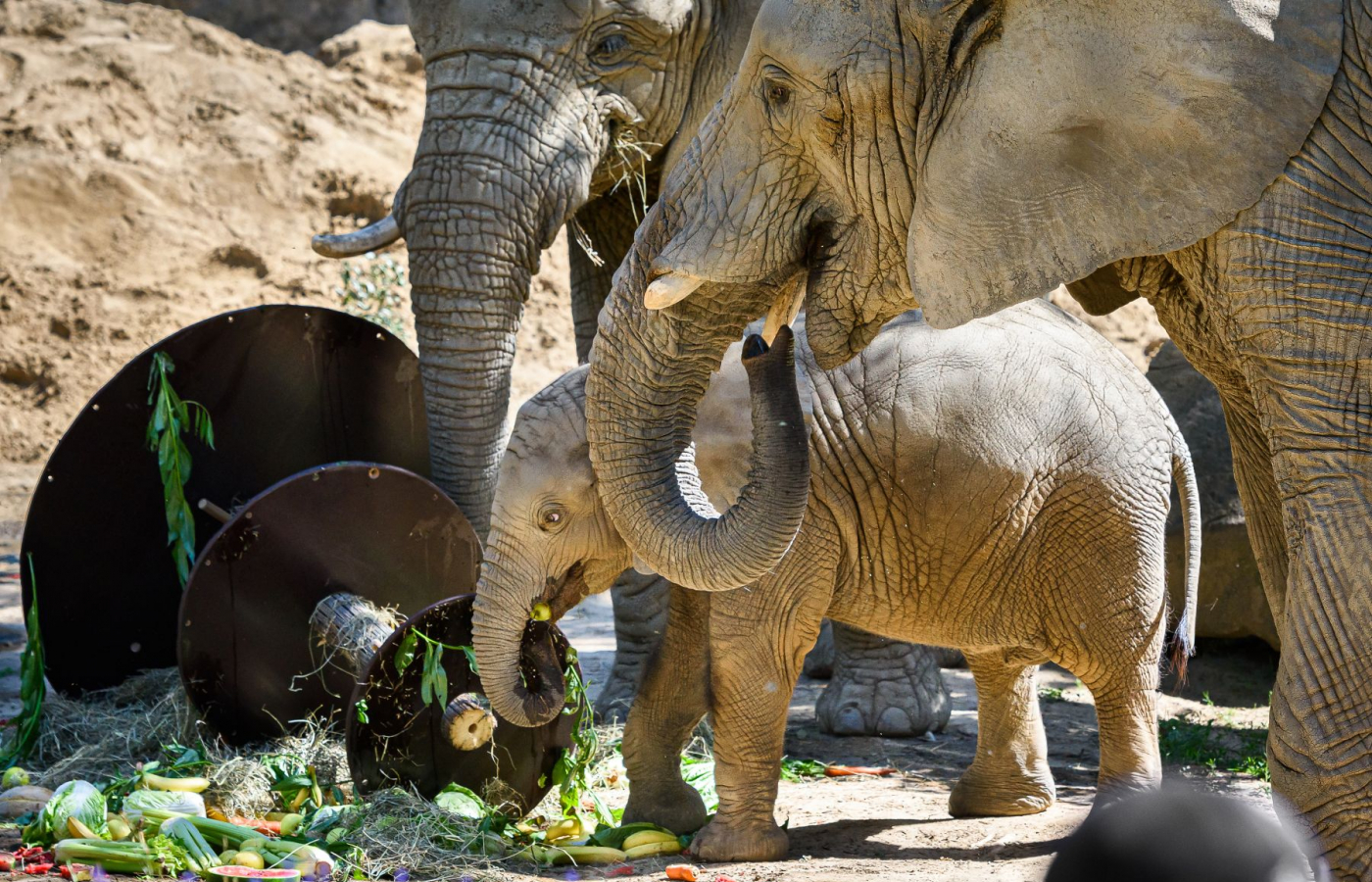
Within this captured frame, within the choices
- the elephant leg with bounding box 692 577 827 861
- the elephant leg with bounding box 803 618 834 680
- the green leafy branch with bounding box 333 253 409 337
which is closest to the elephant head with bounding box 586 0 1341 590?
the elephant leg with bounding box 692 577 827 861

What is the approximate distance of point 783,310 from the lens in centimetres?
349

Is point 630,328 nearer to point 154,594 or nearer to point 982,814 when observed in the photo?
point 982,814

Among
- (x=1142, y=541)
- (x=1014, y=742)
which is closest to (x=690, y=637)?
(x=1014, y=742)

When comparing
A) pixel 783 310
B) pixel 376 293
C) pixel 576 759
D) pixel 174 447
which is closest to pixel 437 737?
pixel 576 759

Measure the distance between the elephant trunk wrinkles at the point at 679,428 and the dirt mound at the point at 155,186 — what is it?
8821mm

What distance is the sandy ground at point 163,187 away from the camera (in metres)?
12.1

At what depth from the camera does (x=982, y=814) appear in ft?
16.0

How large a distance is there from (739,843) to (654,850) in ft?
0.92

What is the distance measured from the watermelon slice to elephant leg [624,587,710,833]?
43.0 inches

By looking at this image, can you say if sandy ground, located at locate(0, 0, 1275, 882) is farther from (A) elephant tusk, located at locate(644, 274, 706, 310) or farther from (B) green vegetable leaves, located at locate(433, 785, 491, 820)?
(A) elephant tusk, located at locate(644, 274, 706, 310)

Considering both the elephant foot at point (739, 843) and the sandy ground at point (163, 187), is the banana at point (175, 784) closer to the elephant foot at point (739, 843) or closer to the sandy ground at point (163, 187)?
the elephant foot at point (739, 843)

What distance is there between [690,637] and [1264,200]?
251cm

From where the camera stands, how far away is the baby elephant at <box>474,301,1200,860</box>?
433 centimetres

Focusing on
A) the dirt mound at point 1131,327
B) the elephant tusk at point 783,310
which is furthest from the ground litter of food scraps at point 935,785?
the dirt mound at point 1131,327
